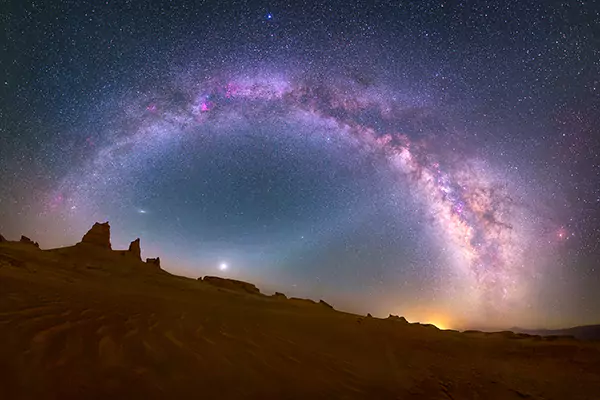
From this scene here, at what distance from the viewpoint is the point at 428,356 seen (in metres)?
9.70

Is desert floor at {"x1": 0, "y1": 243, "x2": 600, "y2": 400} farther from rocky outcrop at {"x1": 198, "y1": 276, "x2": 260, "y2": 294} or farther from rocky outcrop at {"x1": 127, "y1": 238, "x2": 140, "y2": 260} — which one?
rocky outcrop at {"x1": 127, "y1": 238, "x2": 140, "y2": 260}

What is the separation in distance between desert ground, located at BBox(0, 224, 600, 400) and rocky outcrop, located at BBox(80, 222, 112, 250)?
22.0 metres

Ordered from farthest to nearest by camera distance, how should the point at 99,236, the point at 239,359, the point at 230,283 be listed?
the point at 230,283 < the point at 99,236 < the point at 239,359

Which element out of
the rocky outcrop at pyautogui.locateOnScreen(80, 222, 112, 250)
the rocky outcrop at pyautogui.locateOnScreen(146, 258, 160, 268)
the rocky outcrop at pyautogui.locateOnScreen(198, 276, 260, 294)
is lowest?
the rocky outcrop at pyautogui.locateOnScreen(198, 276, 260, 294)

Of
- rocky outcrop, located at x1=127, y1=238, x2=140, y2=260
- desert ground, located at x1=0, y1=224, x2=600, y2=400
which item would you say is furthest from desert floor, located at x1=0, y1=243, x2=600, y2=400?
rocky outcrop, located at x1=127, y1=238, x2=140, y2=260

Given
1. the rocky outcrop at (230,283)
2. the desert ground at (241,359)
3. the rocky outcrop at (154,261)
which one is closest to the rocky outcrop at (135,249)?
the rocky outcrop at (154,261)

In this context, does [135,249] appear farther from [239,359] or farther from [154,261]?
[239,359]

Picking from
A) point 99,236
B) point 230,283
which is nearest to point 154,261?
point 99,236

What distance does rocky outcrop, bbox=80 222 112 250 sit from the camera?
95.1 feet

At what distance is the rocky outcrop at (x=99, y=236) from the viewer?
29.0 m

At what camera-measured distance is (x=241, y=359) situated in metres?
6.32

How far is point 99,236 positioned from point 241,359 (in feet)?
96.5

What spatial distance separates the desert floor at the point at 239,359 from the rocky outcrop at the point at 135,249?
22.1 meters

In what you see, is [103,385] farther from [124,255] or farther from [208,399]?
[124,255]
